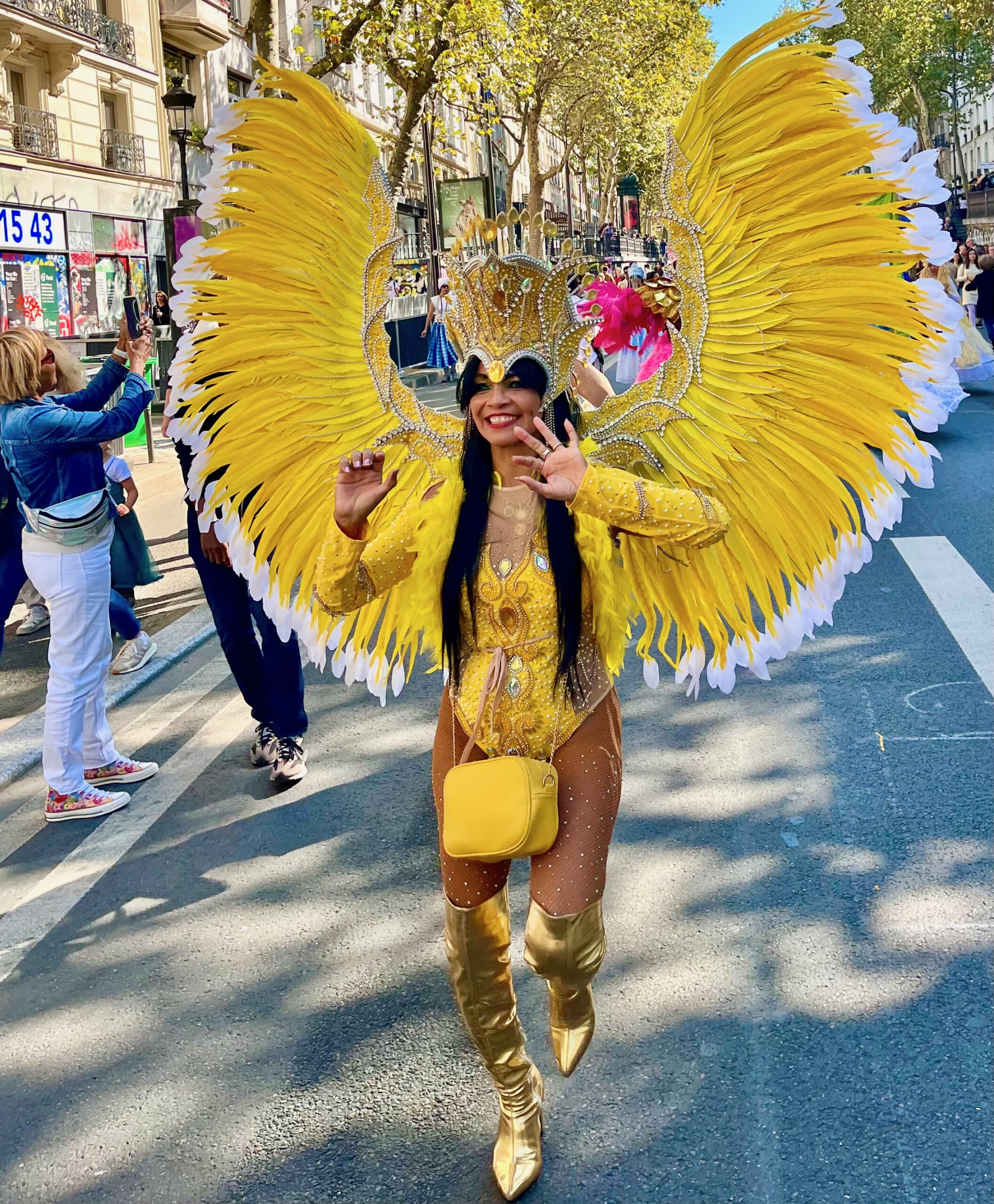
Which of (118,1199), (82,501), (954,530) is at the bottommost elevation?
(118,1199)

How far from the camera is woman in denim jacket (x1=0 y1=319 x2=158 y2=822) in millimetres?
5242

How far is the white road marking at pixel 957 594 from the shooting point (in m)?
6.92

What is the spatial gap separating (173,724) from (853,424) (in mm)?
4575

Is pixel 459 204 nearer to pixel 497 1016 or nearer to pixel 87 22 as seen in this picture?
pixel 497 1016

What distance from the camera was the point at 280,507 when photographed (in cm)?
346

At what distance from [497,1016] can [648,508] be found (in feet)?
3.96

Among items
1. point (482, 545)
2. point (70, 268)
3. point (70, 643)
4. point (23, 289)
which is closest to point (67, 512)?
point (70, 643)

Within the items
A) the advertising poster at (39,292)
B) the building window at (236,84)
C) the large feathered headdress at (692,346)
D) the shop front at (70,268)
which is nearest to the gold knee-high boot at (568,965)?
the large feathered headdress at (692,346)

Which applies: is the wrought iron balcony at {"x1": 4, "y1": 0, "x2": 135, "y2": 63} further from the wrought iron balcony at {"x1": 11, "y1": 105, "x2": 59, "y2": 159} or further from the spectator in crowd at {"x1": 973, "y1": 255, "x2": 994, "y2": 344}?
the spectator in crowd at {"x1": 973, "y1": 255, "x2": 994, "y2": 344}

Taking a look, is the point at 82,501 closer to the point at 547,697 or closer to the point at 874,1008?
the point at 547,697

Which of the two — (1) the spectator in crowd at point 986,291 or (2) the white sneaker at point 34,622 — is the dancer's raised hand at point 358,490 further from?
(1) the spectator in crowd at point 986,291

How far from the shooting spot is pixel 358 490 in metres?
2.96

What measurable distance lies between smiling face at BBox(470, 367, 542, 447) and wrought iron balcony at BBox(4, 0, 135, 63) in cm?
2430

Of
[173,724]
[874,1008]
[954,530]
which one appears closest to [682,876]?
[874,1008]
